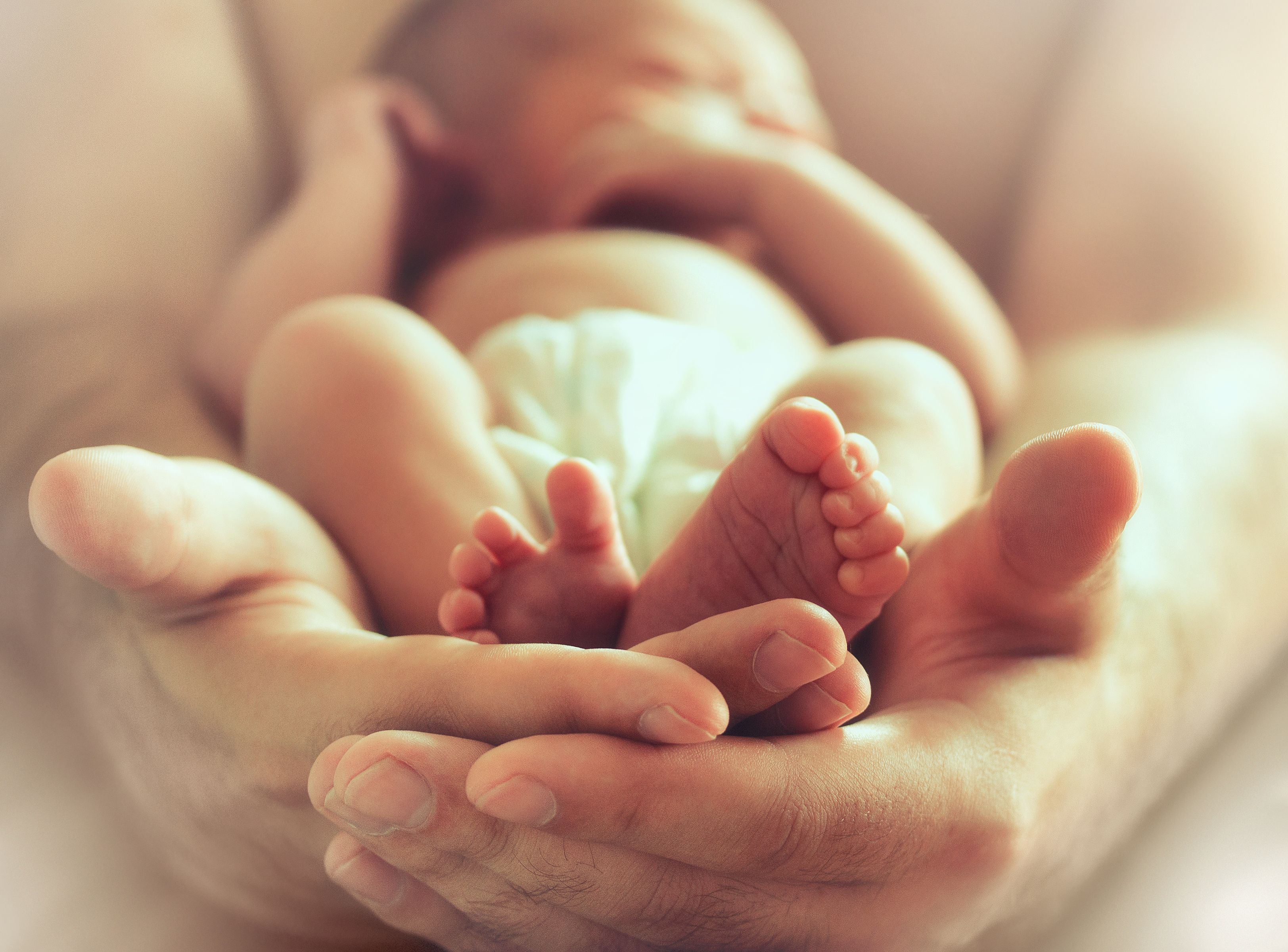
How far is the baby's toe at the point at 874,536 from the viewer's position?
0.35 metres

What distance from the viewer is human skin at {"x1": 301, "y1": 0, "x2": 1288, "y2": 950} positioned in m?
0.28

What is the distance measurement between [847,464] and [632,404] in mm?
219

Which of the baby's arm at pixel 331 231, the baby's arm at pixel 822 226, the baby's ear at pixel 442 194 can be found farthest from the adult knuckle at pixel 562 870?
the baby's ear at pixel 442 194

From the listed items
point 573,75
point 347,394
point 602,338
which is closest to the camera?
point 347,394

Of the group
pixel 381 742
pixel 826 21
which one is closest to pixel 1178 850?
pixel 381 742

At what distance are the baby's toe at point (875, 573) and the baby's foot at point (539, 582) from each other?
92mm

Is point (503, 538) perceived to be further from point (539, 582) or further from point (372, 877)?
point (372, 877)

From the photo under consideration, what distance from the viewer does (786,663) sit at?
29 centimetres

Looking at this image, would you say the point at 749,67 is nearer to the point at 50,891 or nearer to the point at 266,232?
the point at 266,232

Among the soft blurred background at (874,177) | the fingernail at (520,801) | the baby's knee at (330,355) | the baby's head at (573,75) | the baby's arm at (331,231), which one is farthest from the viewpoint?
the baby's head at (573,75)

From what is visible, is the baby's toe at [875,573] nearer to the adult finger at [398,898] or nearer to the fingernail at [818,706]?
the fingernail at [818,706]

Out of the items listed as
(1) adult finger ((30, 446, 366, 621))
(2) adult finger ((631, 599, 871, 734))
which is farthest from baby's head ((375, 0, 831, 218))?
(2) adult finger ((631, 599, 871, 734))

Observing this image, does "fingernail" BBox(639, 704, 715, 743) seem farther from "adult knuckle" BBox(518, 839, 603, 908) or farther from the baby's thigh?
the baby's thigh

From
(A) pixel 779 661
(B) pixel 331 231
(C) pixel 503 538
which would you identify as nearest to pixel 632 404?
(C) pixel 503 538
